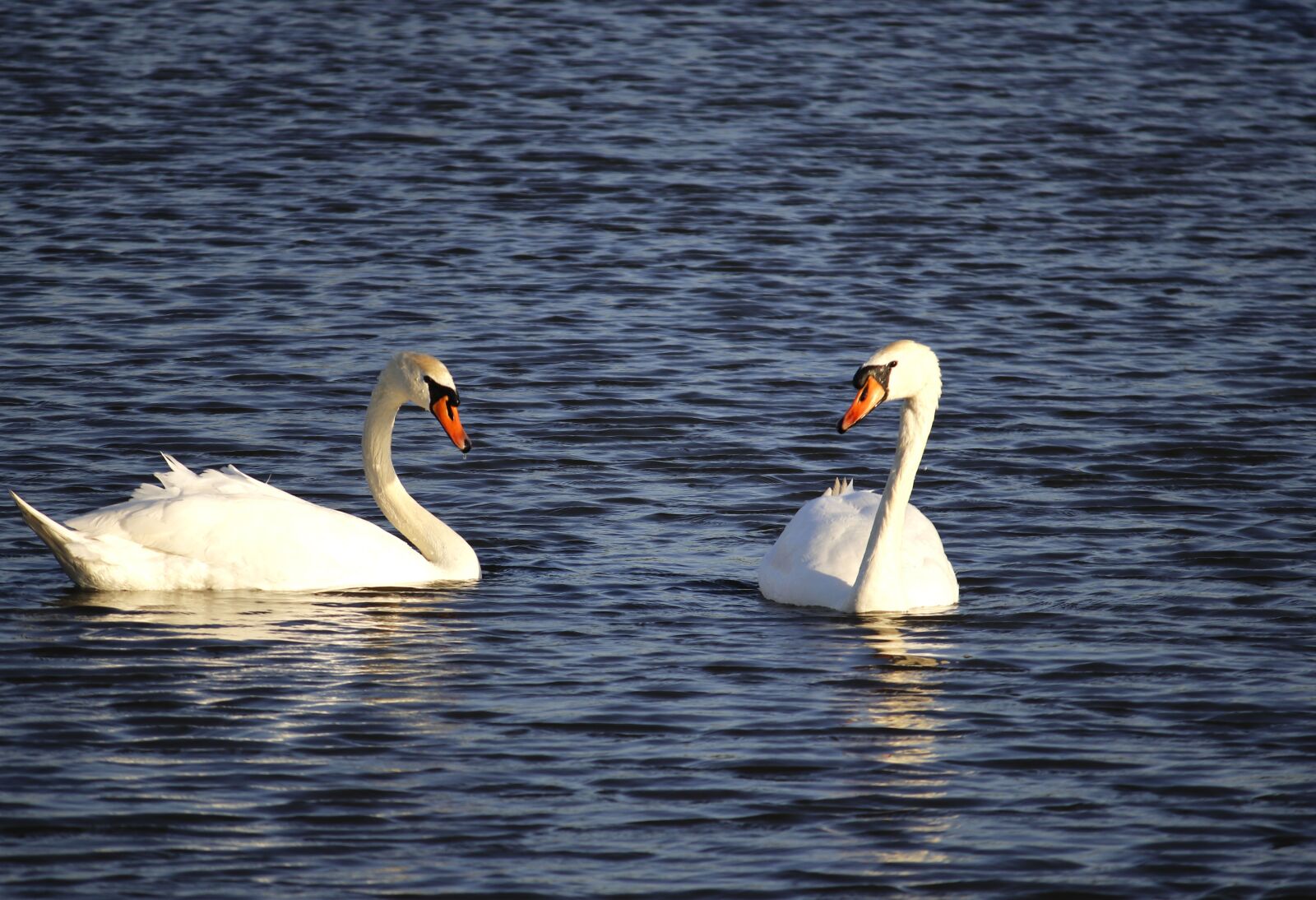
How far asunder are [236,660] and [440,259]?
848 centimetres

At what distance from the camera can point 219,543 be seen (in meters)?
9.66

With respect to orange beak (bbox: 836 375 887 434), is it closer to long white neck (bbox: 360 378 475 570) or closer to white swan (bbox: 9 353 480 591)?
white swan (bbox: 9 353 480 591)

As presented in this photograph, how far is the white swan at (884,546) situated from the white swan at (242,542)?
1584 millimetres

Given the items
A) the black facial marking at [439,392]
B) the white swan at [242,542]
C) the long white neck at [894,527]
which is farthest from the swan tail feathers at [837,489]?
the black facial marking at [439,392]

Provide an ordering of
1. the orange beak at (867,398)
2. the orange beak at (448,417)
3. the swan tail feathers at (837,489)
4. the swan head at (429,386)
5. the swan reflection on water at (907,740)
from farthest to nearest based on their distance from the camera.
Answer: the swan tail feathers at (837,489) < the swan head at (429,386) < the orange beak at (448,417) < the orange beak at (867,398) < the swan reflection on water at (907,740)

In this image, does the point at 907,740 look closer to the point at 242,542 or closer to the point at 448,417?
the point at 448,417

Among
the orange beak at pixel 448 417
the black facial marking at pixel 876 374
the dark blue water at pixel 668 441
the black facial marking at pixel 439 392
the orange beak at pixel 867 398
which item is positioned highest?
the black facial marking at pixel 876 374

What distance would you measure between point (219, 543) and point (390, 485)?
1.16 metres

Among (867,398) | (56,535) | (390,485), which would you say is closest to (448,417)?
(390,485)

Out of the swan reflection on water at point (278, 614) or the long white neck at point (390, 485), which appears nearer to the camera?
the swan reflection on water at point (278, 614)

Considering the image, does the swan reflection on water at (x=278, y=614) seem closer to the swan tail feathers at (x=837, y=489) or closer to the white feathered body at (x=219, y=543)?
the white feathered body at (x=219, y=543)

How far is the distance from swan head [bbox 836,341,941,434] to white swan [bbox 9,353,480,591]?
1.89 meters

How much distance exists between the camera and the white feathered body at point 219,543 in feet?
31.3

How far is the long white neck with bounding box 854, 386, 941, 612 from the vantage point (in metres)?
9.48
